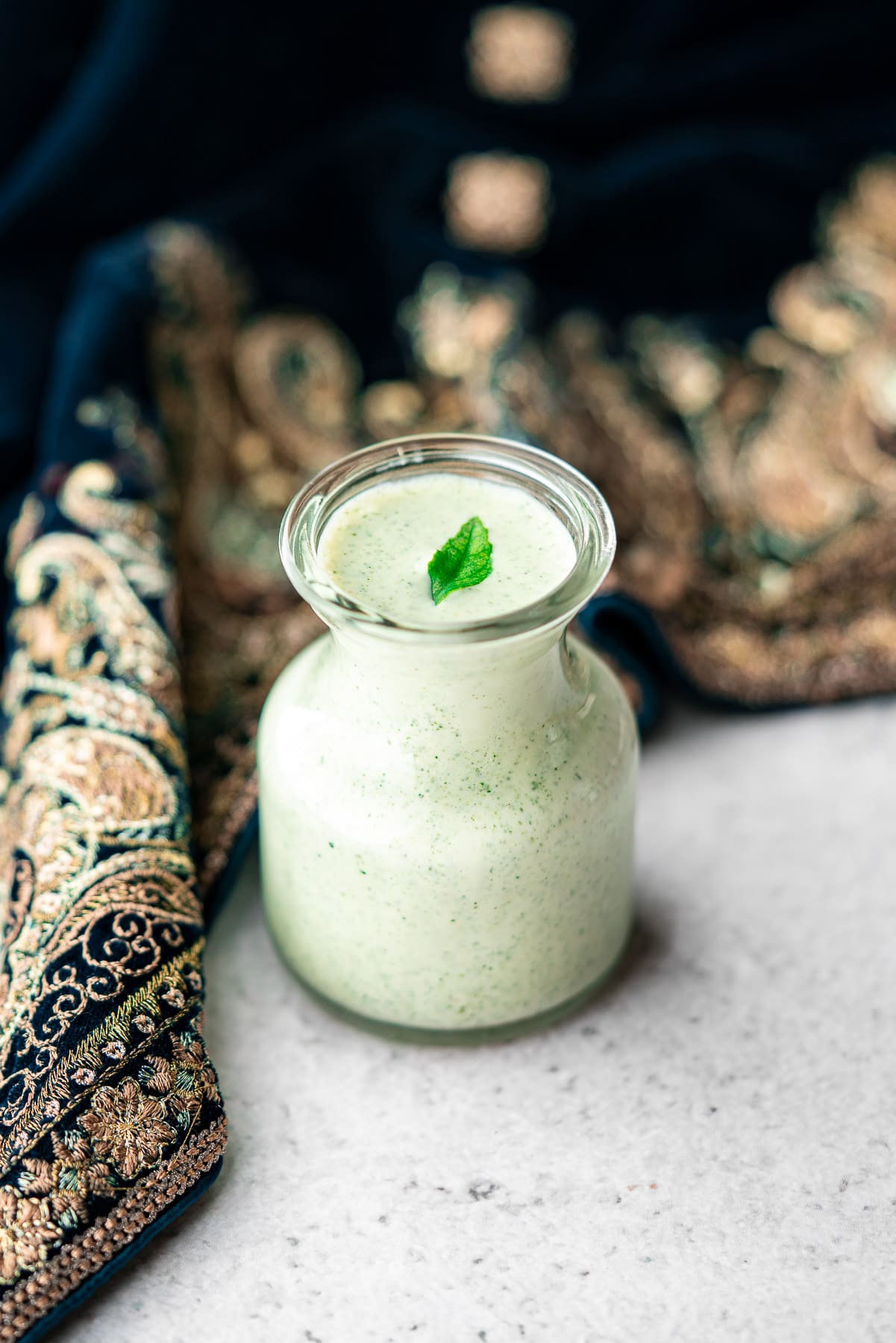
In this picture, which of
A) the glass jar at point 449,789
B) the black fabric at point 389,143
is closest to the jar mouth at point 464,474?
the glass jar at point 449,789

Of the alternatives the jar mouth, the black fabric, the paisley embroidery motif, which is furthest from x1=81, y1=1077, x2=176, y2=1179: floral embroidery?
the black fabric

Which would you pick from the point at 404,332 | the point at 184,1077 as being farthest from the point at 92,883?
the point at 404,332

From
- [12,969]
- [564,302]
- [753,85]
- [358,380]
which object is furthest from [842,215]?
[12,969]

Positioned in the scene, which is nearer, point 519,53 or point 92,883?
point 92,883

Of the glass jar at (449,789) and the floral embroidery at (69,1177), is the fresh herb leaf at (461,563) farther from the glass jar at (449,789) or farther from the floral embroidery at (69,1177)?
the floral embroidery at (69,1177)

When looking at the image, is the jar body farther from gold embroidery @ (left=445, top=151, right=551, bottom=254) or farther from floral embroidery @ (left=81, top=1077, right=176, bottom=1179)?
gold embroidery @ (left=445, top=151, right=551, bottom=254)

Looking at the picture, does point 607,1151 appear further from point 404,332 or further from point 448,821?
point 404,332

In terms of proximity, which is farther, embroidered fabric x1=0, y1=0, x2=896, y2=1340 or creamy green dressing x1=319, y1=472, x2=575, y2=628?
embroidered fabric x1=0, y1=0, x2=896, y2=1340

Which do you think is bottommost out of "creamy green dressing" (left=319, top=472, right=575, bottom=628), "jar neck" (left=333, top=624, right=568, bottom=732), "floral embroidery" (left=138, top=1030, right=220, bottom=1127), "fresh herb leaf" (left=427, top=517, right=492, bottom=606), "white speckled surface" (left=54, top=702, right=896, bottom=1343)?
"white speckled surface" (left=54, top=702, right=896, bottom=1343)
